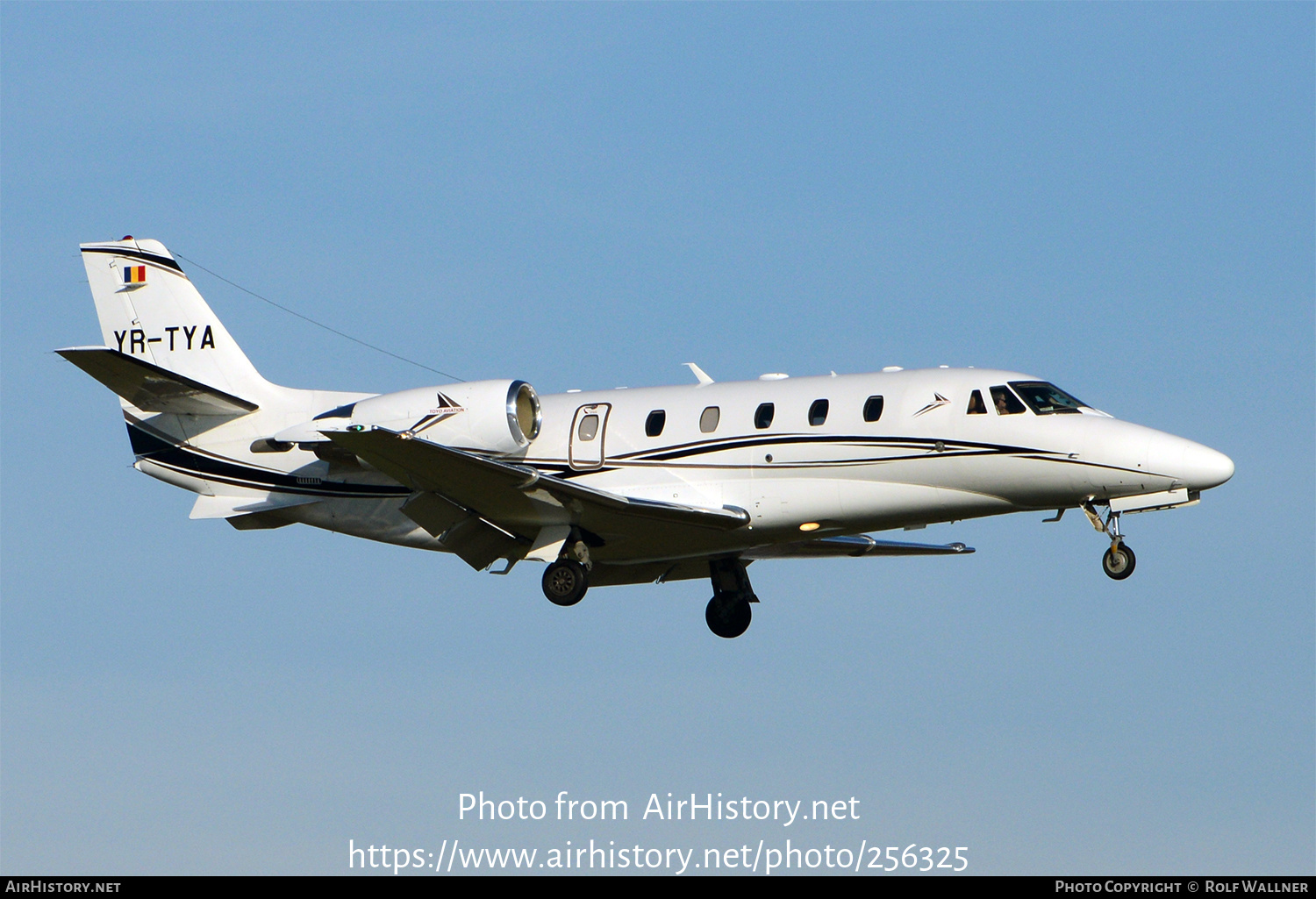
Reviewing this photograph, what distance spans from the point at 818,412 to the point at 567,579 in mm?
4127

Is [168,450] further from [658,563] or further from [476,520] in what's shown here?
[658,563]

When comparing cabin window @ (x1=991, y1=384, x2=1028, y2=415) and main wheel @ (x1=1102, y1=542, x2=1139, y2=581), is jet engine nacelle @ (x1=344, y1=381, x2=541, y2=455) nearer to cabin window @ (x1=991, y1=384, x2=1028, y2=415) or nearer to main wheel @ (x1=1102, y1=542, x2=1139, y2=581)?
cabin window @ (x1=991, y1=384, x2=1028, y2=415)

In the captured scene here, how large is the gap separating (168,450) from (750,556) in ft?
29.8

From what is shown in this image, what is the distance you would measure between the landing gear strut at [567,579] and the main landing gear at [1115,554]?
6.85 meters

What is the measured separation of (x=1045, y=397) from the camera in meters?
21.3

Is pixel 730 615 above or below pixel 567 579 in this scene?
above

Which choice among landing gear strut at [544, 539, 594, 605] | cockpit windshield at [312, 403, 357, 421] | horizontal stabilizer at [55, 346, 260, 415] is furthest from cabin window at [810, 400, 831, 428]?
horizontal stabilizer at [55, 346, 260, 415]

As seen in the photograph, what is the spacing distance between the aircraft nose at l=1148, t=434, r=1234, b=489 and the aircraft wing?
5.37m

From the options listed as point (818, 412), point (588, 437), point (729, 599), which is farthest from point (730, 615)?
point (818, 412)

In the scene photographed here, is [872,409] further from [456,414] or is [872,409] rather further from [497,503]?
[456,414]

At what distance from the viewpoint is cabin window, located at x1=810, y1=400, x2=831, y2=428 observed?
21.8 meters

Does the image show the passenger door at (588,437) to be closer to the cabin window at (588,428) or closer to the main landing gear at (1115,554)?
the cabin window at (588,428)

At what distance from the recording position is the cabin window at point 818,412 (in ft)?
71.4

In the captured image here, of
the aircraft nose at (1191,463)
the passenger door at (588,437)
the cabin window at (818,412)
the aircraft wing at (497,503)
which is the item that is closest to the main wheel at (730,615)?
the aircraft wing at (497,503)
